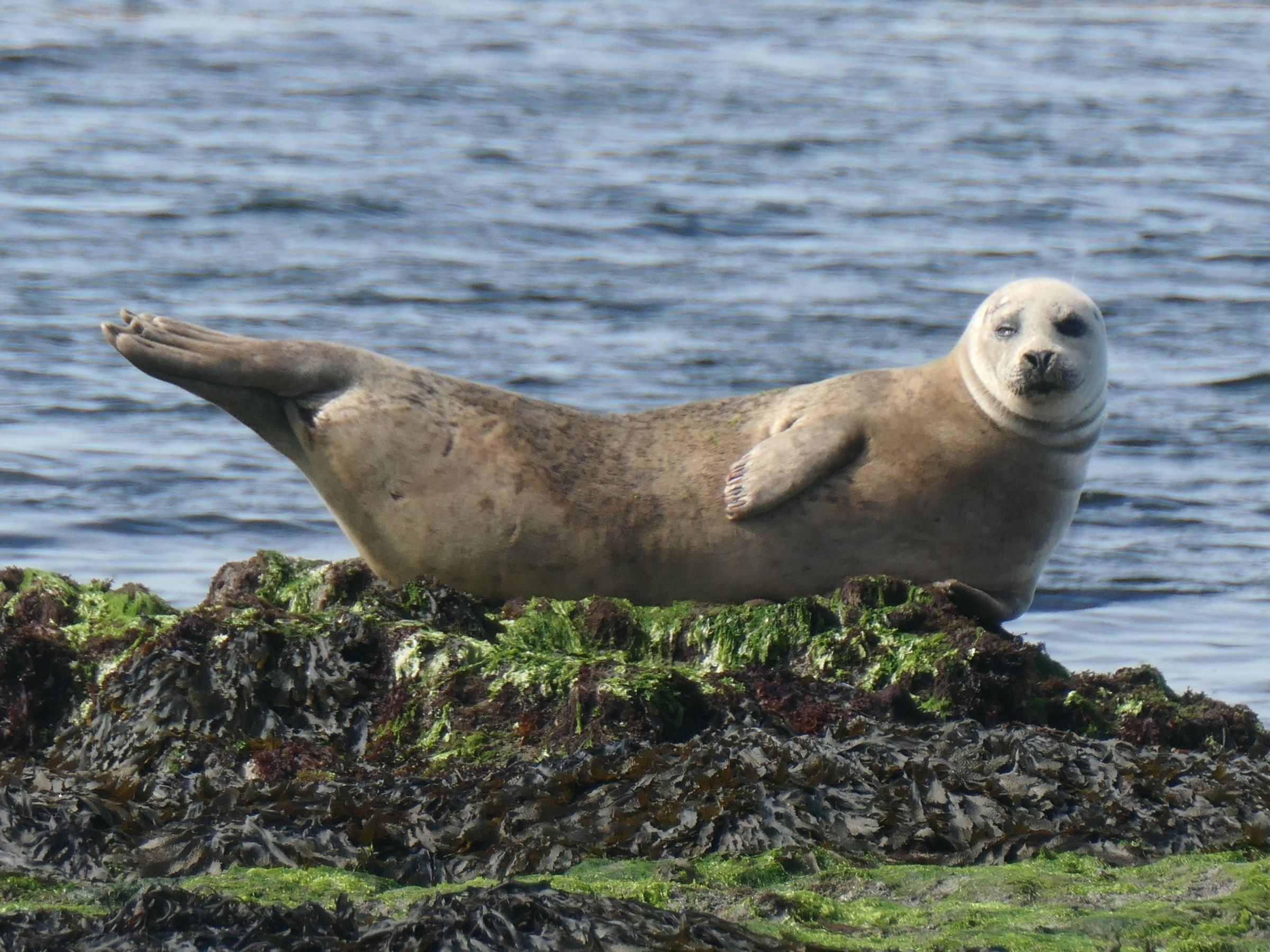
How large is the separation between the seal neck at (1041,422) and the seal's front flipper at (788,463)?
1.46 ft

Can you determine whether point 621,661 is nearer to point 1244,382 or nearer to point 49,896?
point 49,896

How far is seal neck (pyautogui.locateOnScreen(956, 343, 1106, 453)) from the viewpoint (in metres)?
6.82

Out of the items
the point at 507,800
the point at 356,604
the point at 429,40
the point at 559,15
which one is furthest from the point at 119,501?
the point at 559,15

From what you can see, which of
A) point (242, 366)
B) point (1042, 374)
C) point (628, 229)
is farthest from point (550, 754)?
point (628, 229)

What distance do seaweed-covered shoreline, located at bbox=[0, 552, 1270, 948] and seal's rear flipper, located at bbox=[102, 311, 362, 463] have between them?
563 mm

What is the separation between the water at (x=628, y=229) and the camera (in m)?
10.6

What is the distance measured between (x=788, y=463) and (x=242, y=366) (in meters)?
1.89

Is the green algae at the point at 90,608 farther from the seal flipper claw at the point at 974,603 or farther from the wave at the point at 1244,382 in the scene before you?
the wave at the point at 1244,382

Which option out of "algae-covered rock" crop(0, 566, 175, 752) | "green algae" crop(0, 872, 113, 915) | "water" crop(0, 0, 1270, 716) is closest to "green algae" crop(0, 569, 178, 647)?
"algae-covered rock" crop(0, 566, 175, 752)

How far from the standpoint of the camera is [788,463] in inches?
263

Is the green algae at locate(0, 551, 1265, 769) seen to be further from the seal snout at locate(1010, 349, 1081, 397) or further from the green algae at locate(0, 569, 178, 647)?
the seal snout at locate(1010, 349, 1081, 397)

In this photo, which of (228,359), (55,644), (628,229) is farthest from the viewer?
(628,229)

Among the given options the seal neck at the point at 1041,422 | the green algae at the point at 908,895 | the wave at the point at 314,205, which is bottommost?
the green algae at the point at 908,895

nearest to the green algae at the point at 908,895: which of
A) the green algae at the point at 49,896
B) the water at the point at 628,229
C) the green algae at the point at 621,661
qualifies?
the green algae at the point at 49,896
